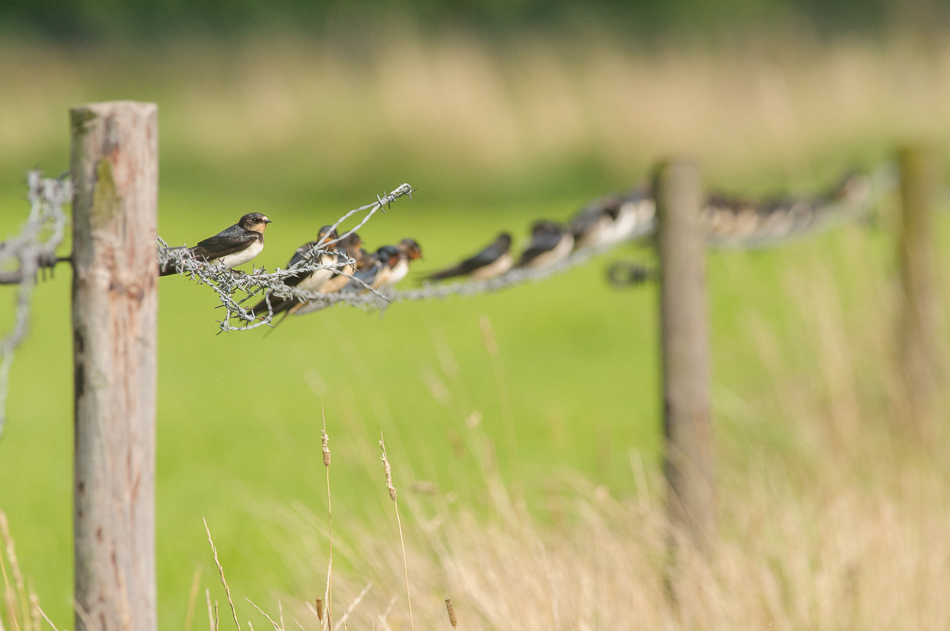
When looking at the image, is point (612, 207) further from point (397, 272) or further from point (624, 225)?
point (397, 272)

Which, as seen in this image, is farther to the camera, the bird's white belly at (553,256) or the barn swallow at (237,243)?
the bird's white belly at (553,256)

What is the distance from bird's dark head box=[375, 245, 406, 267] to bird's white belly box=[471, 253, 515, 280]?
353mm

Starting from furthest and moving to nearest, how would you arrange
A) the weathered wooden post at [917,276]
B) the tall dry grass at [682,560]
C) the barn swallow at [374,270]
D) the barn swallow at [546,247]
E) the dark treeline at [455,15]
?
1. the dark treeline at [455,15]
2. the weathered wooden post at [917,276]
3. the barn swallow at [546,247]
4. the tall dry grass at [682,560]
5. the barn swallow at [374,270]

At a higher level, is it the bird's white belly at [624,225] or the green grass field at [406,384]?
the bird's white belly at [624,225]

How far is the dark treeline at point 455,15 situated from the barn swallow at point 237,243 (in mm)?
19243

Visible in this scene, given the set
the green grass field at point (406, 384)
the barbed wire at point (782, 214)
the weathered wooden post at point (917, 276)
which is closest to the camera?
the barbed wire at point (782, 214)

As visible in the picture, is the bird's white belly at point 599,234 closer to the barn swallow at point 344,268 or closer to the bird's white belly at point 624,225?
the bird's white belly at point 624,225

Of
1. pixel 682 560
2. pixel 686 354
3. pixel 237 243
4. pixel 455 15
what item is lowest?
pixel 682 560

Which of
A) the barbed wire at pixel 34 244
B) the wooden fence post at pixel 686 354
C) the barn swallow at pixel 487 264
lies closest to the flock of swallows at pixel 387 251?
the barn swallow at pixel 487 264

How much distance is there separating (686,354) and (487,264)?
1.71 ft

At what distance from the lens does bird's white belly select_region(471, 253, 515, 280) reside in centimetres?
210

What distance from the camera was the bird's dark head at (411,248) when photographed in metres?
1.81

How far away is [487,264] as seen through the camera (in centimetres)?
209

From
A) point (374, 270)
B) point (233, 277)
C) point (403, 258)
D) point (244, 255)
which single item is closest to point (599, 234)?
point (403, 258)
